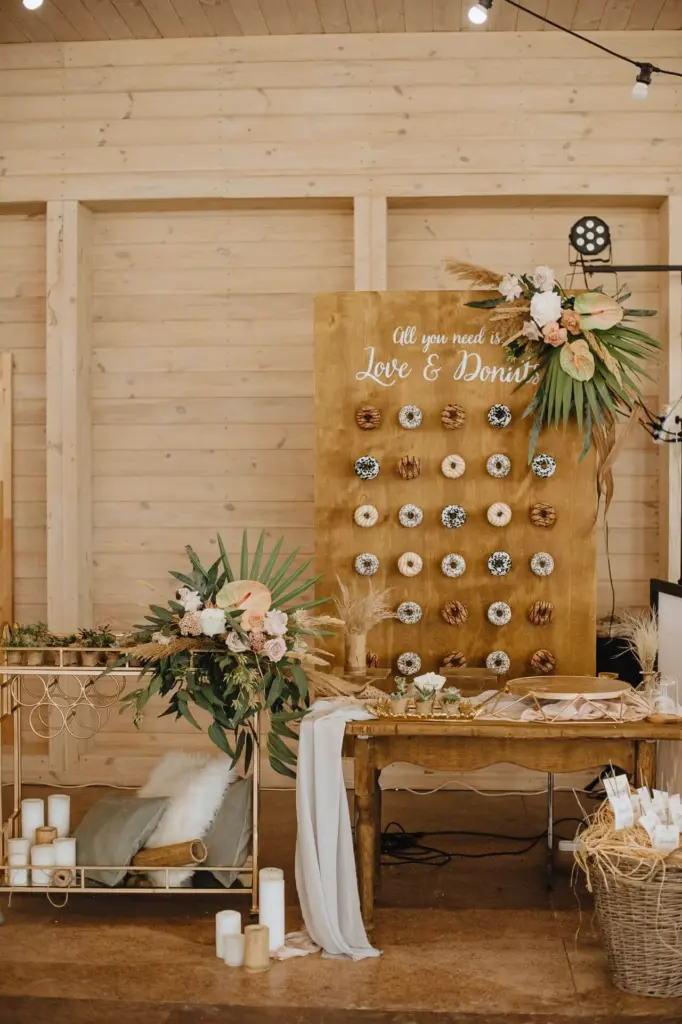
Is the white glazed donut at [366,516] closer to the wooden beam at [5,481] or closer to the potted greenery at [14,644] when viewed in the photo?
the potted greenery at [14,644]

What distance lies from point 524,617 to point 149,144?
9.58 ft

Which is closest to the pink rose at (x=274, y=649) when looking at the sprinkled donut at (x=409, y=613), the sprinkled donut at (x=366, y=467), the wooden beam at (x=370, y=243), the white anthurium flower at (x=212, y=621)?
the white anthurium flower at (x=212, y=621)

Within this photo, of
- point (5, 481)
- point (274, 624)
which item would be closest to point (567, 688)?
point (274, 624)

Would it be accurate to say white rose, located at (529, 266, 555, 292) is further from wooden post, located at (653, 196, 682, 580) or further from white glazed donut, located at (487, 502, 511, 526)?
wooden post, located at (653, 196, 682, 580)

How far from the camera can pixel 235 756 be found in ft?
10.9

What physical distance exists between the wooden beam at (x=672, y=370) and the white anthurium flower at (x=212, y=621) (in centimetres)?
257

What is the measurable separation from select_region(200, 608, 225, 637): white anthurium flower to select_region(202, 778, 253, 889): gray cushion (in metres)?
0.67

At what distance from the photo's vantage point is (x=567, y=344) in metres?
3.90

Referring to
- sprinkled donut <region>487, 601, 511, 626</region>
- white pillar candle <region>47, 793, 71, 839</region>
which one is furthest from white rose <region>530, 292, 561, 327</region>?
white pillar candle <region>47, 793, 71, 839</region>

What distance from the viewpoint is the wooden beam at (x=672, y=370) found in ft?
16.0

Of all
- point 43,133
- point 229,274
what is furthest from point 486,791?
point 43,133

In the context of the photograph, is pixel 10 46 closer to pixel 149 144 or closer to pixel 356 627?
pixel 149 144

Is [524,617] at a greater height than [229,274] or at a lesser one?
lesser

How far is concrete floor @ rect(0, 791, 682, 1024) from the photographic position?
9.12 ft
